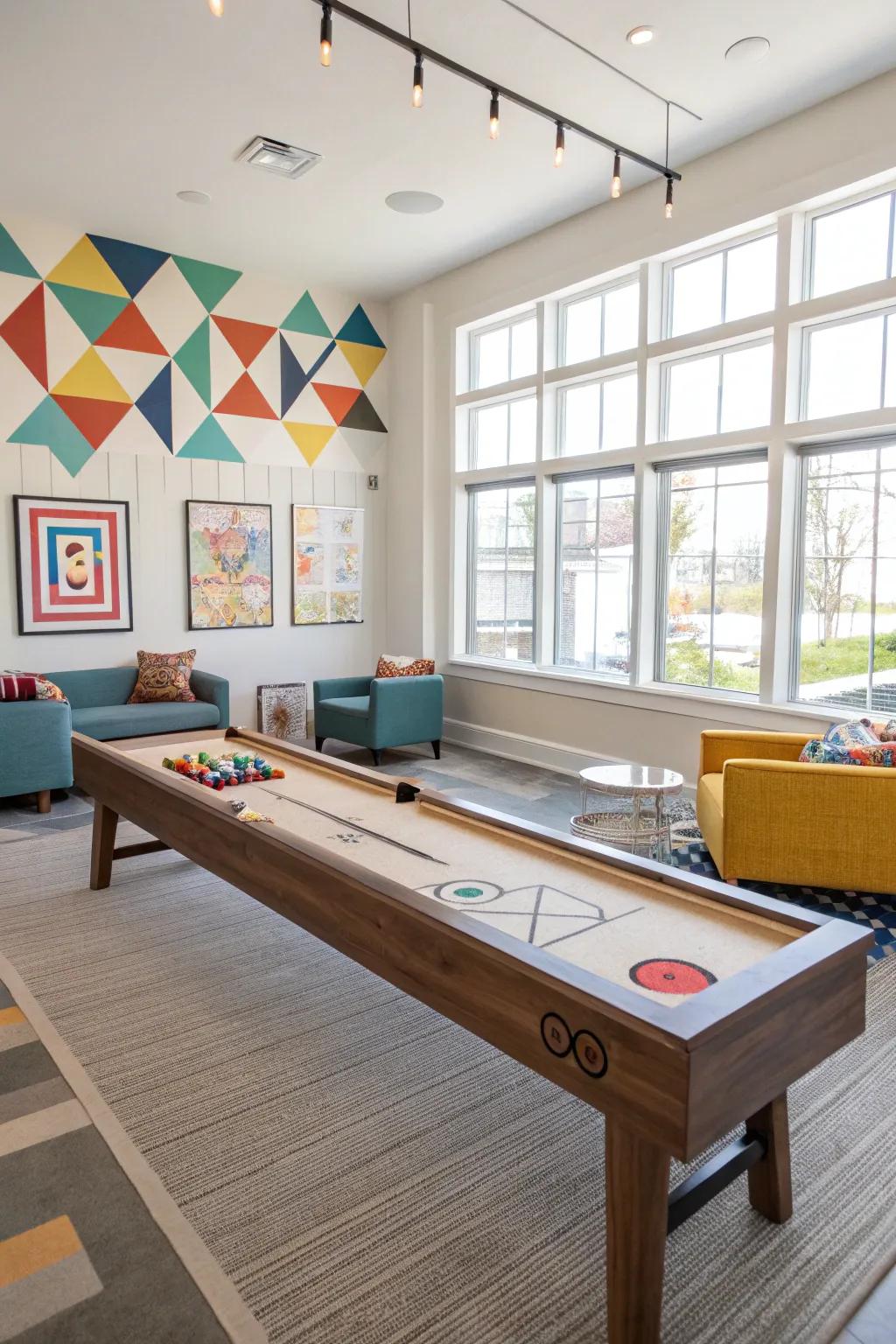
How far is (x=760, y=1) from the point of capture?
3422 millimetres

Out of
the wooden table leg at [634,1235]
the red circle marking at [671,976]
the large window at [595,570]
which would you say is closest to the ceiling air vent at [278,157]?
the large window at [595,570]

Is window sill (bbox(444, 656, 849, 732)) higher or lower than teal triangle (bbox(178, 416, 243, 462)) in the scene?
lower

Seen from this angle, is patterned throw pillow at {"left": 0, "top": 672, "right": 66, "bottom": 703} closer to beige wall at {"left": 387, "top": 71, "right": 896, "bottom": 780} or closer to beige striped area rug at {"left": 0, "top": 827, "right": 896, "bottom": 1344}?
beige striped area rug at {"left": 0, "top": 827, "right": 896, "bottom": 1344}

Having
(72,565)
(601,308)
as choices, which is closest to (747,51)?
(601,308)

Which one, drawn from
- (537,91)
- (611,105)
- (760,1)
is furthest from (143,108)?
(760,1)

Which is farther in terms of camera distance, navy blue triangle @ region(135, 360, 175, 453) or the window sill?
navy blue triangle @ region(135, 360, 175, 453)

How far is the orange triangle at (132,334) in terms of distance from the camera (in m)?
5.95

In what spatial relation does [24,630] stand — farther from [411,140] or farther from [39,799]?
[411,140]

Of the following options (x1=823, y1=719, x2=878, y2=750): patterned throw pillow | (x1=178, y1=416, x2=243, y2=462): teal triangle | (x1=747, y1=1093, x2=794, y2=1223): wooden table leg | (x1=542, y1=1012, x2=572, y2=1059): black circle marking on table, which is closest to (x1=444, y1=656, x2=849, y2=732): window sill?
(x1=823, y1=719, x2=878, y2=750): patterned throw pillow

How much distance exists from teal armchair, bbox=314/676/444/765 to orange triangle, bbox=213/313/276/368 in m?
2.59

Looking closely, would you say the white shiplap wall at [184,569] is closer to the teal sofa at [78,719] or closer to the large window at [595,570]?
the teal sofa at [78,719]

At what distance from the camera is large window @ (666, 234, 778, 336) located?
477 cm

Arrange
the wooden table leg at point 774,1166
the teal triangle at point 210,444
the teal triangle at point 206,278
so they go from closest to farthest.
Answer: the wooden table leg at point 774,1166, the teal triangle at point 206,278, the teal triangle at point 210,444

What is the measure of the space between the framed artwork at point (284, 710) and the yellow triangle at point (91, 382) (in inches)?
94.7
